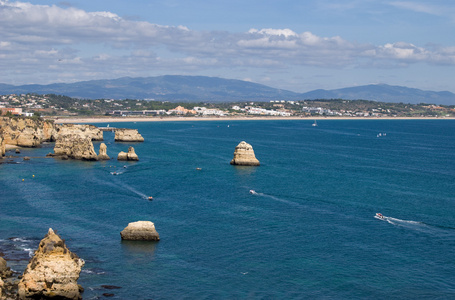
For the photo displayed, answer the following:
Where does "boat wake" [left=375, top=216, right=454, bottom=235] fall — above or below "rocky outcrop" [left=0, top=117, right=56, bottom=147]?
below

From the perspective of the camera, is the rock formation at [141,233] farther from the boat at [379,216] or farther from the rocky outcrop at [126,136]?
the rocky outcrop at [126,136]

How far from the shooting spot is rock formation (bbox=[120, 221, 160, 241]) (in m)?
58.8

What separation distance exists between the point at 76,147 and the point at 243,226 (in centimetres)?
6990

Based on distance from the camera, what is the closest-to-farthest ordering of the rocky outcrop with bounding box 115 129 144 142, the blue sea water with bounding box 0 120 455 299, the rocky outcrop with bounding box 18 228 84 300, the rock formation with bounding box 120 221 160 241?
the rocky outcrop with bounding box 18 228 84 300 < the blue sea water with bounding box 0 120 455 299 < the rock formation with bounding box 120 221 160 241 < the rocky outcrop with bounding box 115 129 144 142

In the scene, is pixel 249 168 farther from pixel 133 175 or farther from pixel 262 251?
pixel 262 251

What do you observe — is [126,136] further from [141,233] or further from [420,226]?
[420,226]

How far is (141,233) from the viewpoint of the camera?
58750 millimetres

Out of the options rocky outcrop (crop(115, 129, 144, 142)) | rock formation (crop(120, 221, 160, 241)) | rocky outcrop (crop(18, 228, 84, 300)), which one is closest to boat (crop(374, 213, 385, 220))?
rock formation (crop(120, 221, 160, 241))

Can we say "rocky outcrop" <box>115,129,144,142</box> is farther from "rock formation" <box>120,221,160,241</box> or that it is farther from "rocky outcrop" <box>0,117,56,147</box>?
"rock formation" <box>120,221,160,241</box>

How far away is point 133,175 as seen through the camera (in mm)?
103500

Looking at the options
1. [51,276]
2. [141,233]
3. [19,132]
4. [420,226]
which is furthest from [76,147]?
[51,276]

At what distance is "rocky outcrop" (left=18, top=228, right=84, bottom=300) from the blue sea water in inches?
110

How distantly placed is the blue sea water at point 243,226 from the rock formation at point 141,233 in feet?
2.86

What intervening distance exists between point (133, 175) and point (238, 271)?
56733mm
